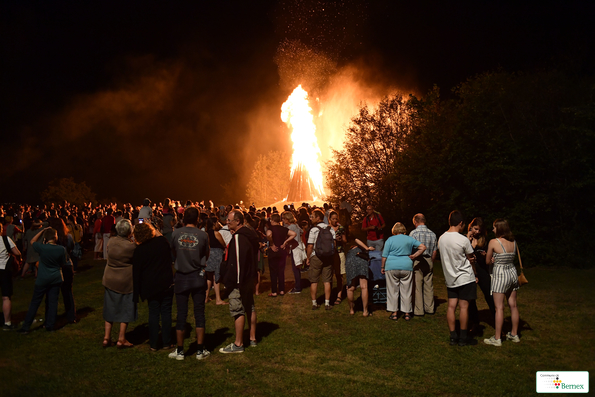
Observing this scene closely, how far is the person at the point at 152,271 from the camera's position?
649 centimetres

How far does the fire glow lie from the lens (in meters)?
48.0

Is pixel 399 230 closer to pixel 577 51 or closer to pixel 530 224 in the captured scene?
pixel 530 224

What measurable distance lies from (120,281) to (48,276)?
179 cm

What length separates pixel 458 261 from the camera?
6.79m

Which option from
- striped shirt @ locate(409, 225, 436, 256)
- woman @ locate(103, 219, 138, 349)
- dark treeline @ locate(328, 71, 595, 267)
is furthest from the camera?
dark treeline @ locate(328, 71, 595, 267)

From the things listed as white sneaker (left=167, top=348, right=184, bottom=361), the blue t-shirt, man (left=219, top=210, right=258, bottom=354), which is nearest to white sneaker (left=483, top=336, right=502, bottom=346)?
the blue t-shirt

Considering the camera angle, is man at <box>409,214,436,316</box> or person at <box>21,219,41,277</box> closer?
man at <box>409,214,436,316</box>

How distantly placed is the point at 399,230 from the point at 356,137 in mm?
19088

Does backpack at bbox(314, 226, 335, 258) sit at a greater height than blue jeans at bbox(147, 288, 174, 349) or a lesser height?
greater

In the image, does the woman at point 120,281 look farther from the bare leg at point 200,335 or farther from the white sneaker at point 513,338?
the white sneaker at point 513,338

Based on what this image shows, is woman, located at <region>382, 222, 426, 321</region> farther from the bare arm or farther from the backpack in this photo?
the backpack

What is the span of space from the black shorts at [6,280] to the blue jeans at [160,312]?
132 inches

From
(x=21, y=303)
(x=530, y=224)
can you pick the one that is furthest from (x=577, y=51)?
(x=21, y=303)

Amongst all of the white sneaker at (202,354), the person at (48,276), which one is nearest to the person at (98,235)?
the person at (48,276)
